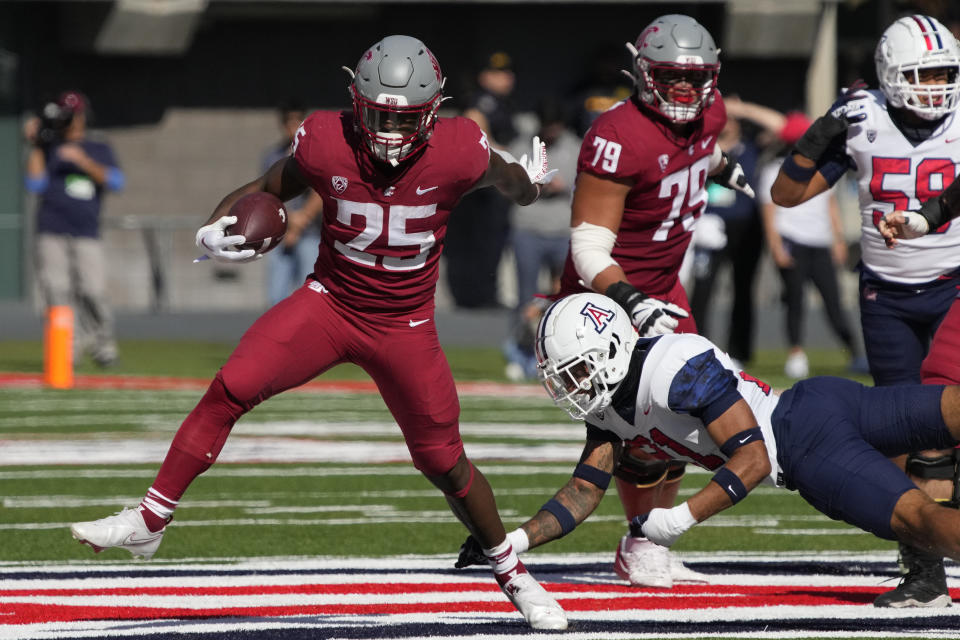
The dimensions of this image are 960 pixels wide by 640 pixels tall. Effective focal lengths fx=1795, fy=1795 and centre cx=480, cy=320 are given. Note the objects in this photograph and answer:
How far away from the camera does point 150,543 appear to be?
18.2 ft

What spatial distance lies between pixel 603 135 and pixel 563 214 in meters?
6.57

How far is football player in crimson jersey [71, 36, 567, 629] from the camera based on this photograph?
18.4ft

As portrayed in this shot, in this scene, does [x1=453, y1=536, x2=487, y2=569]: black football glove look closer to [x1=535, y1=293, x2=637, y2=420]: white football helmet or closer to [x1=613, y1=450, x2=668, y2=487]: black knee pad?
[x1=535, y1=293, x2=637, y2=420]: white football helmet

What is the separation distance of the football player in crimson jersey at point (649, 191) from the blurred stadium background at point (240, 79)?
14.8m

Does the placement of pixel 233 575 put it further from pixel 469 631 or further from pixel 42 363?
pixel 42 363

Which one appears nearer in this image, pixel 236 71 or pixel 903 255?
pixel 903 255

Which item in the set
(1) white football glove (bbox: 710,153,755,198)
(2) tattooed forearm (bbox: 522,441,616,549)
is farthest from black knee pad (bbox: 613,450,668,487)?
(1) white football glove (bbox: 710,153,755,198)

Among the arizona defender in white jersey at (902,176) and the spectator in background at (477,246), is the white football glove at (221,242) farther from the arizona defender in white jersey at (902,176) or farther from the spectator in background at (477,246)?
the spectator in background at (477,246)

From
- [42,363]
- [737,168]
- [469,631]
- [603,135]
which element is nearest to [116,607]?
[469,631]

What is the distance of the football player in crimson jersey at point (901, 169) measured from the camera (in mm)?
6430

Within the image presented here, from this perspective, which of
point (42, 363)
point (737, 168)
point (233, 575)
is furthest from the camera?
point (42, 363)

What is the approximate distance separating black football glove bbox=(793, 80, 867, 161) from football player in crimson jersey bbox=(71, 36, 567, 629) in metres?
1.38

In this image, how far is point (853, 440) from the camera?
5445 mm

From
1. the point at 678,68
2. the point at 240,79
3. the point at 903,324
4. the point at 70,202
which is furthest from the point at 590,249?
the point at 240,79
